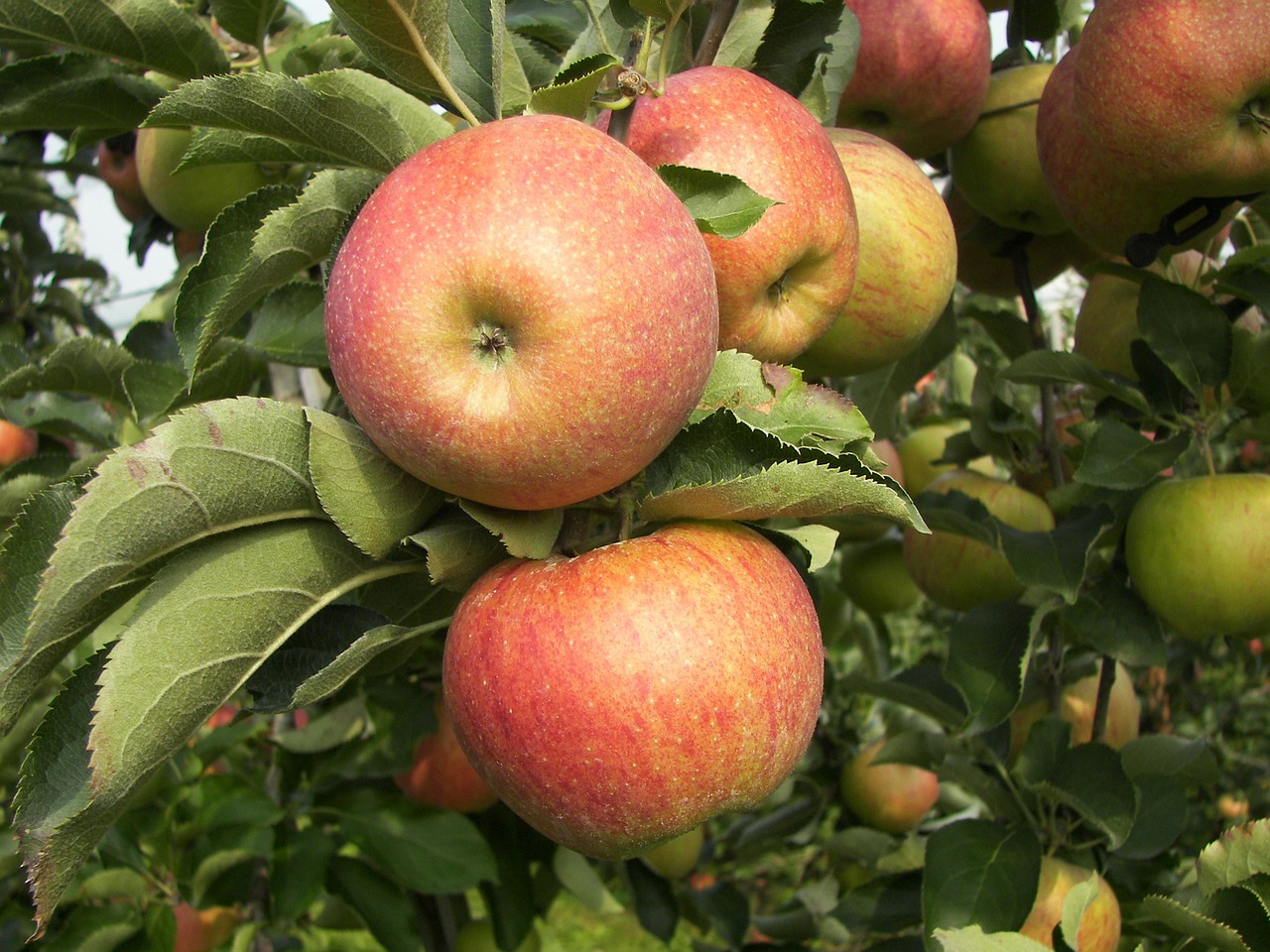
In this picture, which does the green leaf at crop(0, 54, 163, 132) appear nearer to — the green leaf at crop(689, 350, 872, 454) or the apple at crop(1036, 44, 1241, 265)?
the green leaf at crop(689, 350, 872, 454)

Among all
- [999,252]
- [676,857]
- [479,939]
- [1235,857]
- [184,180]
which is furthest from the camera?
[676,857]

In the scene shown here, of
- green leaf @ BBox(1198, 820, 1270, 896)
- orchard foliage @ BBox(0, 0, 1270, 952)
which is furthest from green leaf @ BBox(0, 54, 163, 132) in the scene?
green leaf @ BBox(1198, 820, 1270, 896)

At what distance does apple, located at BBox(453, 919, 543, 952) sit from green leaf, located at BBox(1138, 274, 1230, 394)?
167 centimetres

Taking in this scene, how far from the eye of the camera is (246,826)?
1.79m

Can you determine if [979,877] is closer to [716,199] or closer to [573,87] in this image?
[716,199]

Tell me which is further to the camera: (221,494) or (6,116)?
(6,116)

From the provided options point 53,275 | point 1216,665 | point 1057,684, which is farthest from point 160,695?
point 1216,665

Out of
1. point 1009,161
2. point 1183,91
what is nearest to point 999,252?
point 1009,161

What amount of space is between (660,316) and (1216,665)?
400 cm

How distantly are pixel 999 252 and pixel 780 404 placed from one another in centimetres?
110

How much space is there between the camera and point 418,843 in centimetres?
178

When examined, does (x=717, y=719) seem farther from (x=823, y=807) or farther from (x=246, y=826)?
(x=823, y=807)

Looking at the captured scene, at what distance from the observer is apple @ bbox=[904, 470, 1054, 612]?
1839mm

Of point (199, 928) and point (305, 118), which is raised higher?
point (305, 118)
